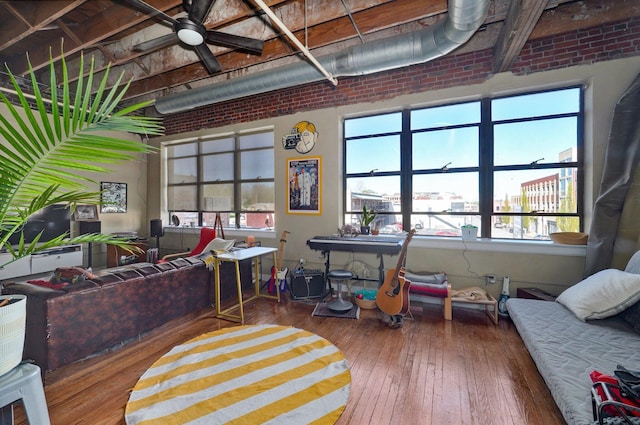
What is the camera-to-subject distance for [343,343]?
2.65m

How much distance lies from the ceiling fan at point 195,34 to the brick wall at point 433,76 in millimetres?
1661

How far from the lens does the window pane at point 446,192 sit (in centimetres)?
377

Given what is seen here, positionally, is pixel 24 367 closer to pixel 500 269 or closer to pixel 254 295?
pixel 254 295

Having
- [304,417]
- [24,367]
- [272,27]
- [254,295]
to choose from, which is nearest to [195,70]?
[272,27]

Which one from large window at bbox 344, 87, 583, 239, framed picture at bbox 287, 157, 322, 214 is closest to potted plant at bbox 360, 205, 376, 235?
large window at bbox 344, 87, 583, 239

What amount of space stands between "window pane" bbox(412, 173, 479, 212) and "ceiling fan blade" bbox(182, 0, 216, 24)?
3.16 metres

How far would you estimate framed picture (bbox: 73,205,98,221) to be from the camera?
5254 millimetres

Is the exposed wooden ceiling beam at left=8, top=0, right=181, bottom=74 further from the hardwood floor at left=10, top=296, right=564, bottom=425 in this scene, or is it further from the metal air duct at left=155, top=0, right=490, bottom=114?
the hardwood floor at left=10, top=296, right=564, bottom=425

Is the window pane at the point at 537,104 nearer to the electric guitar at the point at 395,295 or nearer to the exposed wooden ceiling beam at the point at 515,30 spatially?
the exposed wooden ceiling beam at the point at 515,30

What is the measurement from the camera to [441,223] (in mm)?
3922

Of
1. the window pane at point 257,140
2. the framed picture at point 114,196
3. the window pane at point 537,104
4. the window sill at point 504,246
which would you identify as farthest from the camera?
the framed picture at point 114,196

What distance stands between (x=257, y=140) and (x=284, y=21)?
2352 millimetres

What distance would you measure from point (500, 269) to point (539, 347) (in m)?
1.61

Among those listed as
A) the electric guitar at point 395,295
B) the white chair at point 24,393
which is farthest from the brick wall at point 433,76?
the white chair at point 24,393
